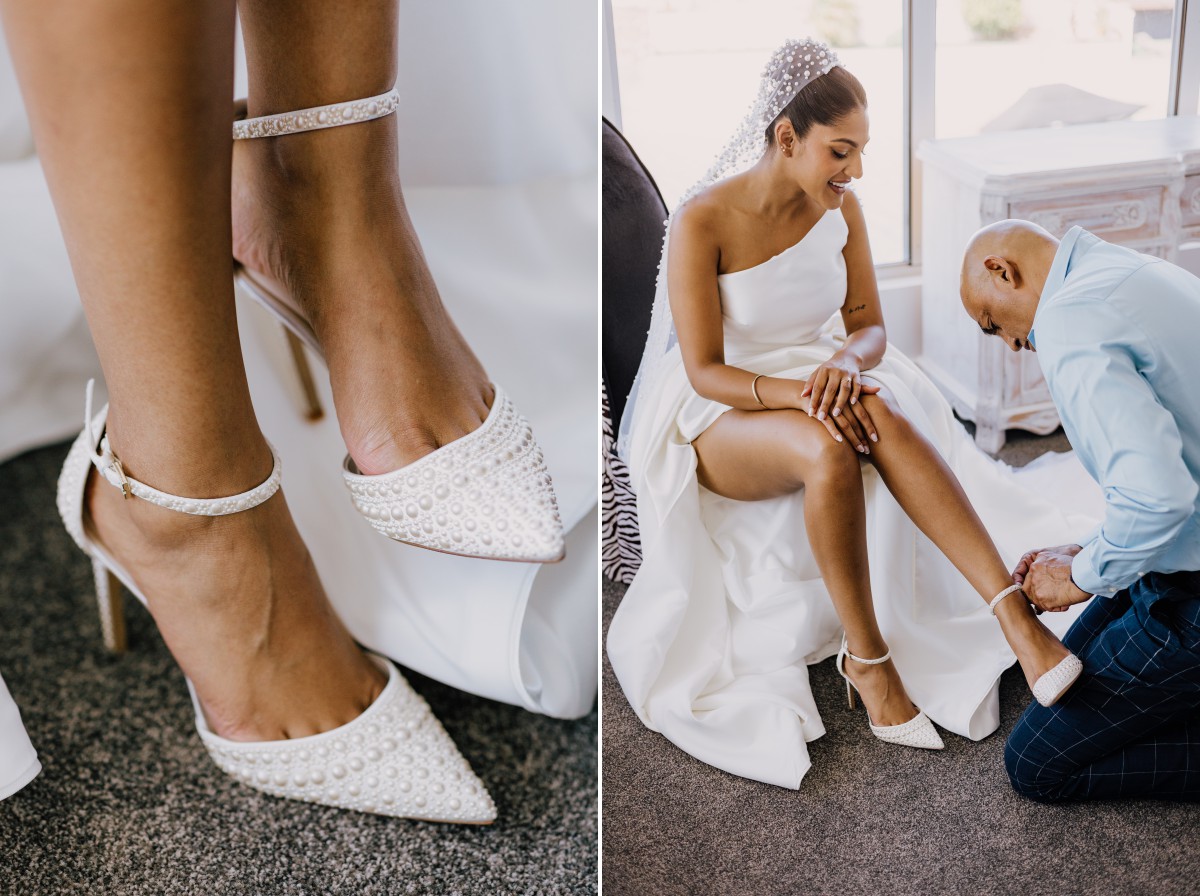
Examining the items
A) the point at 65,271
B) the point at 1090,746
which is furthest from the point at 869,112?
the point at 65,271

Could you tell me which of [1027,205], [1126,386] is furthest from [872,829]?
[1027,205]

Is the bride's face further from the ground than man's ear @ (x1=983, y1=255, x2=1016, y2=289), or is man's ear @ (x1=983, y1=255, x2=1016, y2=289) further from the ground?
the bride's face

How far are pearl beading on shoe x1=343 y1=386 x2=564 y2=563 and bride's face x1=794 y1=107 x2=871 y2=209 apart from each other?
0.29m

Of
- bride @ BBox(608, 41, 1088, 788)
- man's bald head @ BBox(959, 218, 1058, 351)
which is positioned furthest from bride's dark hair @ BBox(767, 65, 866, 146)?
man's bald head @ BBox(959, 218, 1058, 351)

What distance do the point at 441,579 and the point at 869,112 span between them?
0.51 metres

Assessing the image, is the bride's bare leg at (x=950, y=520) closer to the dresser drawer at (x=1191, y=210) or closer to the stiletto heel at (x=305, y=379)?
the dresser drawer at (x=1191, y=210)

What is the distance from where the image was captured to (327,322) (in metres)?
0.75

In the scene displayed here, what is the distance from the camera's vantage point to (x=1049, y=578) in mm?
672

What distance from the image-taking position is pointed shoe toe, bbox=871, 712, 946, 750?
69 centimetres

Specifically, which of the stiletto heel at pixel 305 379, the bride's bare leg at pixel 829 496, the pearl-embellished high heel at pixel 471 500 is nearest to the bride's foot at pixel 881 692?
the bride's bare leg at pixel 829 496

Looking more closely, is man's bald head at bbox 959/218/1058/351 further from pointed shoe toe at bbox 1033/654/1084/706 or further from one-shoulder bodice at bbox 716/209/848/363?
pointed shoe toe at bbox 1033/654/1084/706

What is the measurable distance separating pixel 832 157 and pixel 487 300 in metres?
0.43

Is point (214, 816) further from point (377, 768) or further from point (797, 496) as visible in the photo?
point (797, 496)

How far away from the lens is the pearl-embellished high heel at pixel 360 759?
78 cm
